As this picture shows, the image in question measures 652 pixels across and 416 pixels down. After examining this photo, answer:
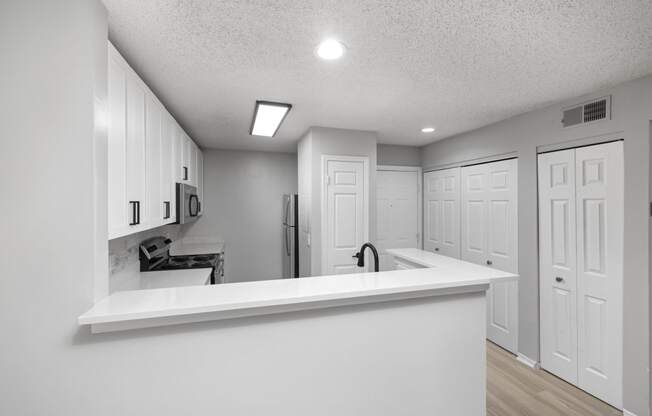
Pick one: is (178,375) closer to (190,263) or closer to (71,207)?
(71,207)

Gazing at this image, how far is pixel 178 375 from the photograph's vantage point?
1.16 metres

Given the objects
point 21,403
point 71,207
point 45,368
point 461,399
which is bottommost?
point 461,399

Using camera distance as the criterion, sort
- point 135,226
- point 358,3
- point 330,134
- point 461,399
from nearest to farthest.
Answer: point 358,3 < point 461,399 < point 135,226 < point 330,134

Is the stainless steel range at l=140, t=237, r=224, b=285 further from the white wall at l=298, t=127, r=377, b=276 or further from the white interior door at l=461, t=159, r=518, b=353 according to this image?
the white interior door at l=461, t=159, r=518, b=353

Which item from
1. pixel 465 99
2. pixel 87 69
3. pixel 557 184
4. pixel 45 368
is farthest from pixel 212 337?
pixel 557 184

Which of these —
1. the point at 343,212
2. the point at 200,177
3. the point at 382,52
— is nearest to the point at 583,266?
the point at 343,212

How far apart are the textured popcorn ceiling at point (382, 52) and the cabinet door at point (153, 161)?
217 mm

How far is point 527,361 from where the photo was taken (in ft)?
9.17

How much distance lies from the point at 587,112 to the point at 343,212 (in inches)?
92.5

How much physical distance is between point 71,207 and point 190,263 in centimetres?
206

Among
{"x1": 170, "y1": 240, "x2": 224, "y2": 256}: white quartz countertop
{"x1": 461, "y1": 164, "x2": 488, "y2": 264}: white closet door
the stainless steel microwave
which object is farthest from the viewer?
{"x1": 170, "y1": 240, "x2": 224, "y2": 256}: white quartz countertop

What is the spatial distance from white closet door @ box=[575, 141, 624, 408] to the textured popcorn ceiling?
621 millimetres

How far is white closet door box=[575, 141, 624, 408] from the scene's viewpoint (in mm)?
2152

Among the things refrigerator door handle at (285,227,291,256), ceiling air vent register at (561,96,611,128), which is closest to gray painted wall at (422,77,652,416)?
ceiling air vent register at (561,96,611,128)
